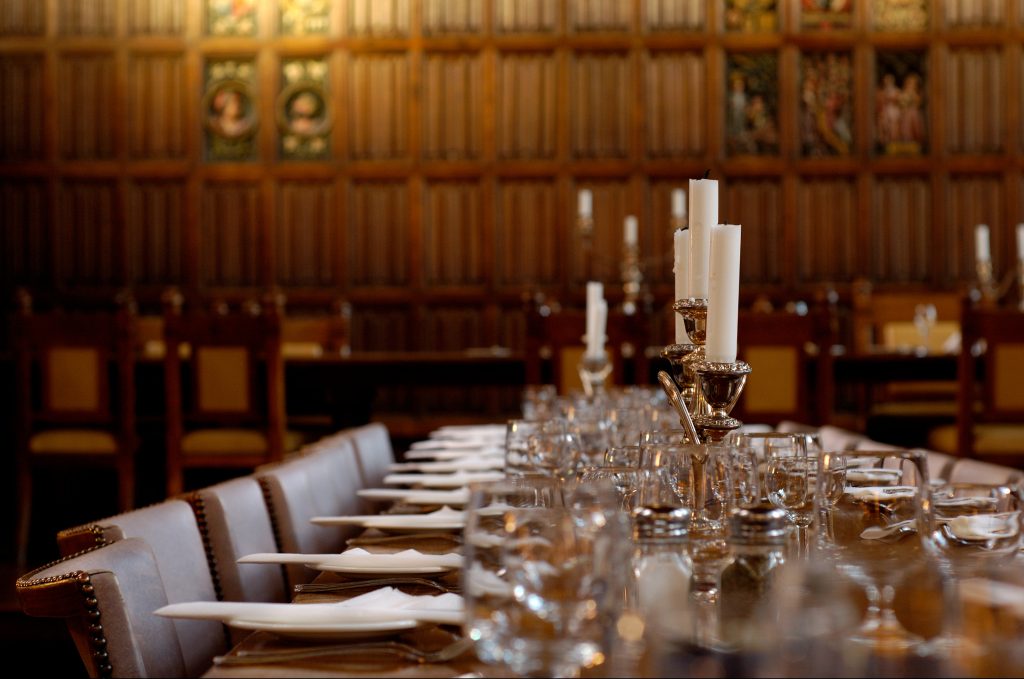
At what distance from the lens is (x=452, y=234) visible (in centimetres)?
827

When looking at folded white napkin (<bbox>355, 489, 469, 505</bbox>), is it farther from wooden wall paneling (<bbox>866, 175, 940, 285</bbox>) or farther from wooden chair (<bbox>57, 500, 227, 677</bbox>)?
wooden wall paneling (<bbox>866, 175, 940, 285</bbox>)

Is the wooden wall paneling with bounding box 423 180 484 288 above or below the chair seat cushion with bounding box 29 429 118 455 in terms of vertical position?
above

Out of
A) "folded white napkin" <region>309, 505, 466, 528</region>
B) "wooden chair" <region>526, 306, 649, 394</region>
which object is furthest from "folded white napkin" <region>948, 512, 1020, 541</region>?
"wooden chair" <region>526, 306, 649, 394</region>

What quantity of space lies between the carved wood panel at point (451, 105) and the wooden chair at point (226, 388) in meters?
3.46

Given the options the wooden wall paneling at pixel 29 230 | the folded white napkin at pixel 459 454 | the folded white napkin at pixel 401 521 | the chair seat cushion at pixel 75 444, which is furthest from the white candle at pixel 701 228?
the wooden wall paneling at pixel 29 230

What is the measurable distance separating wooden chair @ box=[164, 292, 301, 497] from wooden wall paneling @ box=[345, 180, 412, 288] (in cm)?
322

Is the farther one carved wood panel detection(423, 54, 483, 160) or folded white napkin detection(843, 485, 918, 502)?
carved wood panel detection(423, 54, 483, 160)

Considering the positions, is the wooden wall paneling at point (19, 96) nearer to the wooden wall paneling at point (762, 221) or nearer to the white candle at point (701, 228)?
the wooden wall paneling at point (762, 221)

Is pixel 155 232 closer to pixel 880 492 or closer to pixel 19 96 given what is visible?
pixel 19 96

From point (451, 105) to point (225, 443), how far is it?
3.88 m

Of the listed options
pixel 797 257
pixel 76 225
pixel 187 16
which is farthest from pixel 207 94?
pixel 797 257

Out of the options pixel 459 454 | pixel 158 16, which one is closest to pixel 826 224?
pixel 158 16

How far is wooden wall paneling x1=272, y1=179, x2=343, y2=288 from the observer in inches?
327

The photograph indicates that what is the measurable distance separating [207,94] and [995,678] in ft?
26.6
